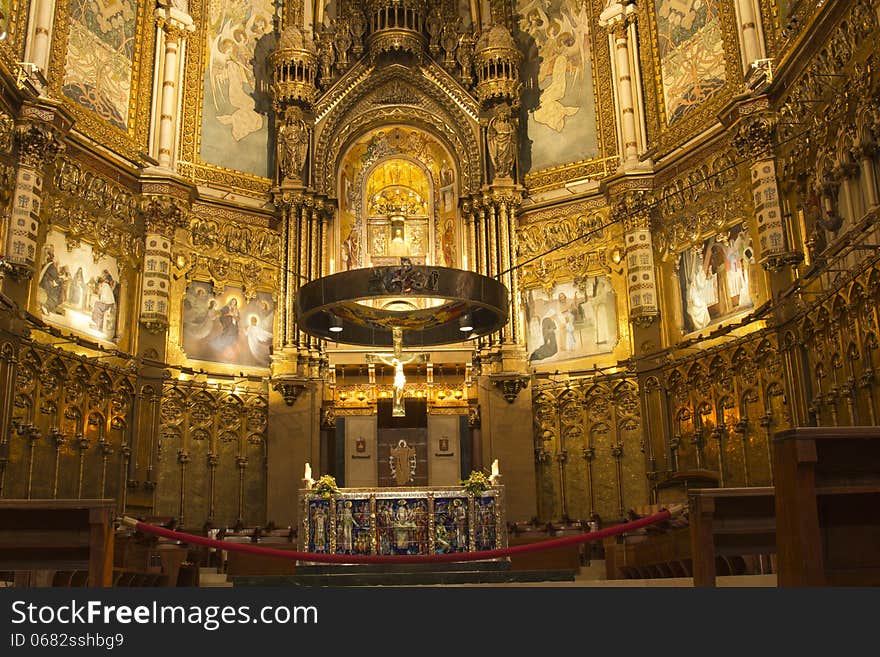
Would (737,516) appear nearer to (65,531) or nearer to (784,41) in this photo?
(65,531)

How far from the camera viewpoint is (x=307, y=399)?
2139 centimetres

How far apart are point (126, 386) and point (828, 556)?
16.3m

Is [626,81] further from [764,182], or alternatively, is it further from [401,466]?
[401,466]

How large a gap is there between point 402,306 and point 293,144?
25.4 feet

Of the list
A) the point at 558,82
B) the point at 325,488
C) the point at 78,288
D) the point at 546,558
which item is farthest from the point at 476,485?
the point at 558,82

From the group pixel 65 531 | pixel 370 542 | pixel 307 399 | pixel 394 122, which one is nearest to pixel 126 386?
pixel 307 399

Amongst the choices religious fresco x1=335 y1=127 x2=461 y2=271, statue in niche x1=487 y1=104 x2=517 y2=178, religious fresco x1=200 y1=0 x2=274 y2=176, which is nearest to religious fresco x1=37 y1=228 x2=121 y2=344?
religious fresco x1=200 y1=0 x2=274 y2=176

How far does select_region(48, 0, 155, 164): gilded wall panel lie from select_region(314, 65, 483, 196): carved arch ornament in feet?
15.4

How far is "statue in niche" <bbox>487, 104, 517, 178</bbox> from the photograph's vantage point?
23094mm

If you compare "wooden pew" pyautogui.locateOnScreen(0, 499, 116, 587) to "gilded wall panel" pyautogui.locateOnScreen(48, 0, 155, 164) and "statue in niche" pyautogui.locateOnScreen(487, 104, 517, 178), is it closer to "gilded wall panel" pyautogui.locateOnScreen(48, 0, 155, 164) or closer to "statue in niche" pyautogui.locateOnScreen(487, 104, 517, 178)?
"gilded wall panel" pyautogui.locateOnScreen(48, 0, 155, 164)

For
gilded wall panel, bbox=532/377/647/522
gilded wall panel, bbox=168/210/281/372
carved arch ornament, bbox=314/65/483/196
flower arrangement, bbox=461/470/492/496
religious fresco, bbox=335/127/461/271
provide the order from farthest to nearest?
1. religious fresco, bbox=335/127/461/271
2. carved arch ornament, bbox=314/65/483/196
3. gilded wall panel, bbox=168/210/281/372
4. gilded wall panel, bbox=532/377/647/522
5. flower arrangement, bbox=461/470/492/496

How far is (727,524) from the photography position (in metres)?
8.52

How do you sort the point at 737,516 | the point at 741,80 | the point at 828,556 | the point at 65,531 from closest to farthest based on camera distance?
the point at 828,556 < the point at 65,531 < the point at 737,516 < the point at 741,80

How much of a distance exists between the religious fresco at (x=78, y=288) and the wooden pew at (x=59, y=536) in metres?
10.7
